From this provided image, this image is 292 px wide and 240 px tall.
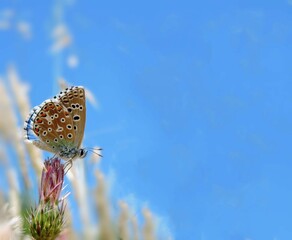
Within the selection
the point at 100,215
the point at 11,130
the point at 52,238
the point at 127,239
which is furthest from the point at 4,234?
the point at 11,130

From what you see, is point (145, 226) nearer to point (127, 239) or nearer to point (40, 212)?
point (127, 239)

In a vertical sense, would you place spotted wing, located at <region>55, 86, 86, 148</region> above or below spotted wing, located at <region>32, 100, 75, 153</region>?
above

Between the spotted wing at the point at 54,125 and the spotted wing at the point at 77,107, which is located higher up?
the spotted wing at the point at 77,107
